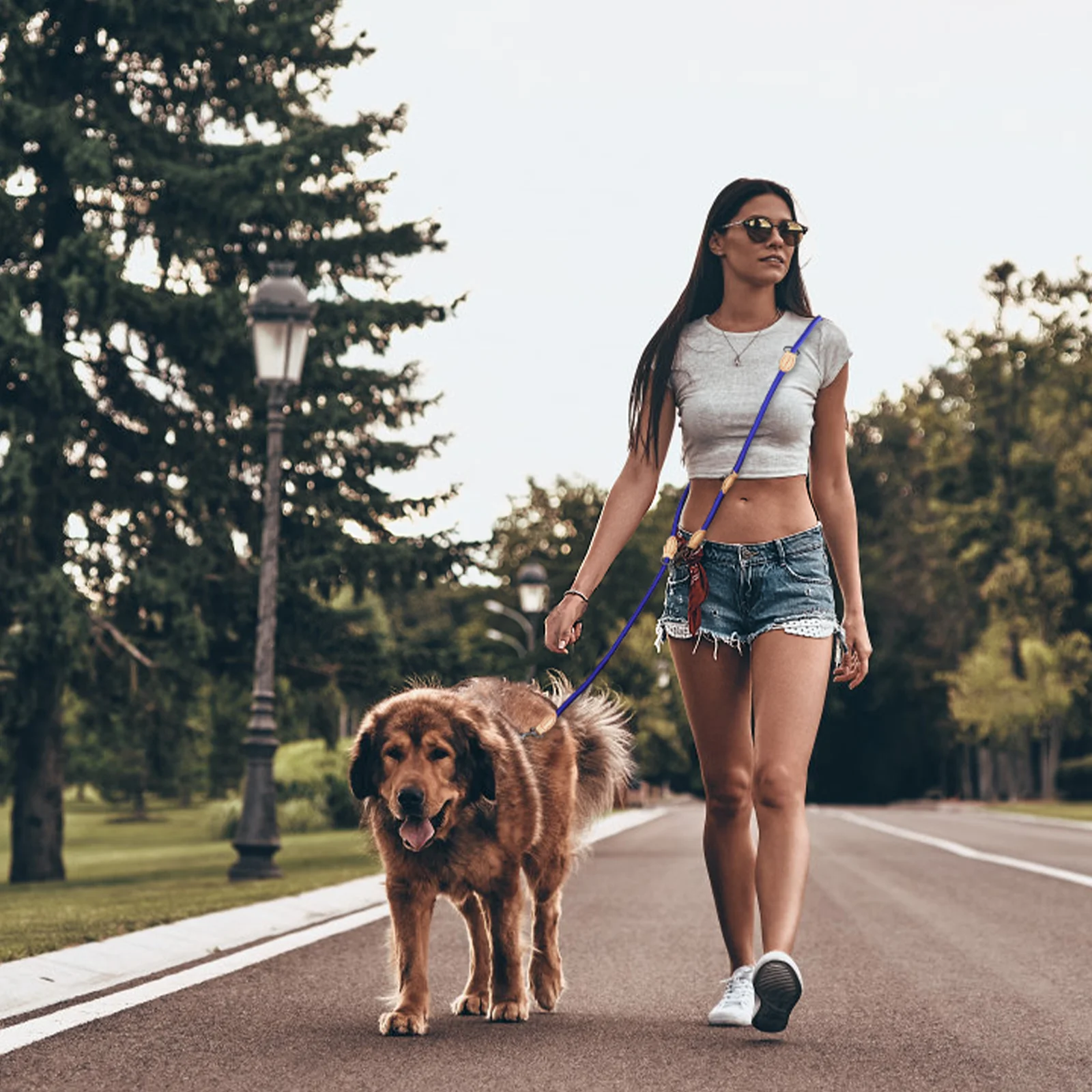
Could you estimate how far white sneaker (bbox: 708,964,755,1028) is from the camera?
5.79 meters

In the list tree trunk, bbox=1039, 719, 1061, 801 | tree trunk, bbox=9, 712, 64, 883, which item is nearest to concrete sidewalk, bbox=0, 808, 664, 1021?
tree trunk, bbox=9, 712, 64, 883

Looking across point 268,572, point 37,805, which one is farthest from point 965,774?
point 268,572

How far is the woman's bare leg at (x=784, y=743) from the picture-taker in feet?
18.0

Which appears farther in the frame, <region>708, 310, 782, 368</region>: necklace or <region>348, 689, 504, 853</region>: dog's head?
<region>708, 310, 782, 368</region>: necklace

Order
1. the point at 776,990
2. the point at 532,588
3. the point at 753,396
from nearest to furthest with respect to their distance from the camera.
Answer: the point at 776,990 < the point at 753,396 < the point at 532,588

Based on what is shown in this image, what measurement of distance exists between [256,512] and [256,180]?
387 cm

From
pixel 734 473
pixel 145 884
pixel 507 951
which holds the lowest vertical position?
pixel 145 884

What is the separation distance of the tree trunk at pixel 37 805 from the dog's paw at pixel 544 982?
1486 cm

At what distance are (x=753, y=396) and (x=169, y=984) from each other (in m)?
3.34

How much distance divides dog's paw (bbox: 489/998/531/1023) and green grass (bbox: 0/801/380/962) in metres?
0.66

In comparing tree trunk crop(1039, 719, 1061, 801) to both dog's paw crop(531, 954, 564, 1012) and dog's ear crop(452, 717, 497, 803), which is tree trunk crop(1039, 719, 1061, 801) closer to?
dog's paw crop(531, 954, 564, 1012)

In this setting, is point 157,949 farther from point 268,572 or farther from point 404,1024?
point 268,572

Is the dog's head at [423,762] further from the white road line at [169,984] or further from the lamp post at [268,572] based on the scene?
the lamp post at [268,572]

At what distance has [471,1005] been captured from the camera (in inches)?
247
